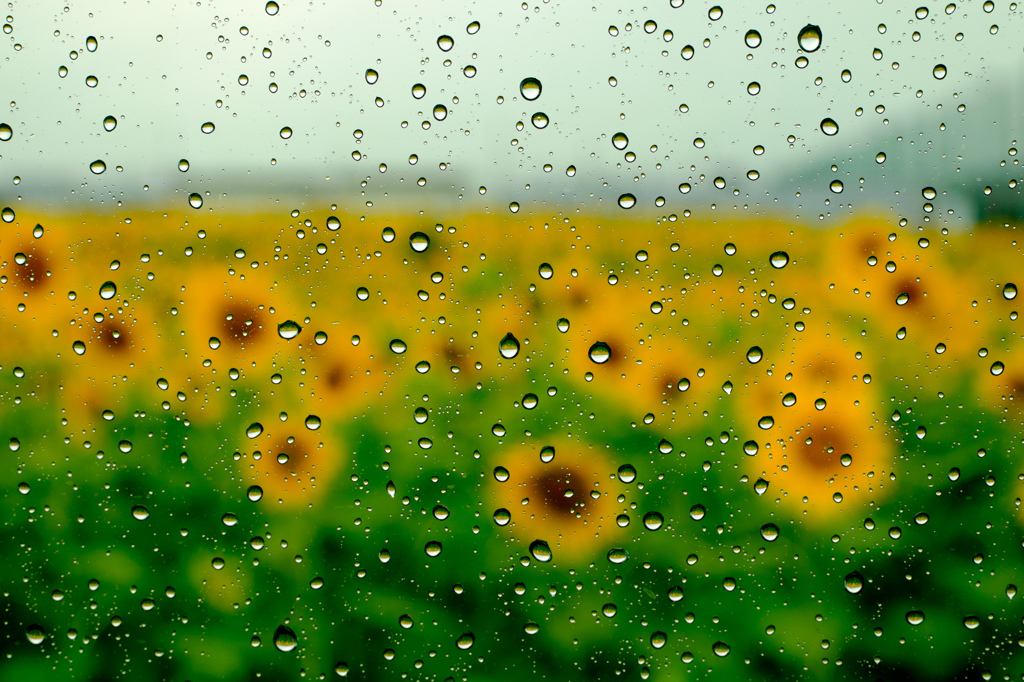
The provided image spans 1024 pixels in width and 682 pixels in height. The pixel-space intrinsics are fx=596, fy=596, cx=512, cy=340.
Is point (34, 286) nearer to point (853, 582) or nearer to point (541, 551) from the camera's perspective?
point (541, 551)

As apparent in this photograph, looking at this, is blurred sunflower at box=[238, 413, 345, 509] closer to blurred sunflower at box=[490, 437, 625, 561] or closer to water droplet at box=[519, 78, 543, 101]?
blurred sunflower at box=[490, 437, 625, 561]

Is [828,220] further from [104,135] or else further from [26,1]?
[26,1]

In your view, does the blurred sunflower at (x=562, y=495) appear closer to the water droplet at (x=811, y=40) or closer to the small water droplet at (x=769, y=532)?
the small water droplet at (x=769, y=532)

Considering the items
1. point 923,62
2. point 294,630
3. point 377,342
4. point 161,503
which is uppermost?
point 923,62

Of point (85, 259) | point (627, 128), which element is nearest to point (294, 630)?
point (85, 259)

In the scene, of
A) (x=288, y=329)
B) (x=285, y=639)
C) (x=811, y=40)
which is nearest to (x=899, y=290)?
(x=811, y=40)

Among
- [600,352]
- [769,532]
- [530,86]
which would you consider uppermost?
[530,86]

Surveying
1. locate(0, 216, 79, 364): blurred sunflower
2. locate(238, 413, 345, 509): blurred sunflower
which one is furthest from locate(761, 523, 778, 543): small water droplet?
locate(0, 216, 79, 364): blurred sunflower

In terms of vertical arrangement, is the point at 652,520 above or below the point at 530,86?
below

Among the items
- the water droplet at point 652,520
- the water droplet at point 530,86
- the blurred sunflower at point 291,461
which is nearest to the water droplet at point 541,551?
the water droplet at point 652,520
